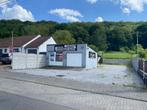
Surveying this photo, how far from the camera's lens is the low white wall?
3659 cm

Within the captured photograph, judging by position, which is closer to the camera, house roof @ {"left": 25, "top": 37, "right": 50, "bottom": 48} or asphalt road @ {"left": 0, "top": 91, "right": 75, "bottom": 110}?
asphalt road @ {"left": 0, "top": 91, "right": 75, "bottom": 110}

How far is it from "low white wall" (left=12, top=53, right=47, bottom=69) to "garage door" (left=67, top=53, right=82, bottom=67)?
12.4 ft

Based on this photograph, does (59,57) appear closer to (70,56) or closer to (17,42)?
(70,56)

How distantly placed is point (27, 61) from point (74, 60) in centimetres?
713

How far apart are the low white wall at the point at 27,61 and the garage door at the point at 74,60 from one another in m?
3.78

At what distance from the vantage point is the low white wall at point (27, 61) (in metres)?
36.6

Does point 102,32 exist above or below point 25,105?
above

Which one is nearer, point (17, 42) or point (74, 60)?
point (74, 60)

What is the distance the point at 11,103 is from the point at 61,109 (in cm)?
195

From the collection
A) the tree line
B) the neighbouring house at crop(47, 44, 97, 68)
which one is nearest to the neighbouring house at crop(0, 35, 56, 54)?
the neighbouring house at crop(47, 44, 97, 68)

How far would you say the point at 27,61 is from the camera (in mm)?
39219

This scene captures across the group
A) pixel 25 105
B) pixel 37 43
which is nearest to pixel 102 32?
pixel 37 43

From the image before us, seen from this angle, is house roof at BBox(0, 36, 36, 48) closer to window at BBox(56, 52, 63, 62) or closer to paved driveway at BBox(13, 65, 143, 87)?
window at BBox(56, 52, 63, 62)

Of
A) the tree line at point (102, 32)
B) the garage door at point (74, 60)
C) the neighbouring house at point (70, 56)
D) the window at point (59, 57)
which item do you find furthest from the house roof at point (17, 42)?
the tree line at point (102, 32)
